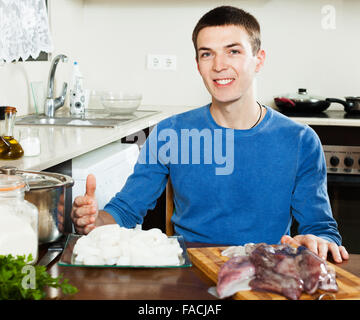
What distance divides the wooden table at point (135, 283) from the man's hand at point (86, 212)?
0.55 feet

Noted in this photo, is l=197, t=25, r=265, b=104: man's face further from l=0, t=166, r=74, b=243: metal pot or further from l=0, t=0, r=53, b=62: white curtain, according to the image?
l=0, t=0, r=53, b=62: white curtain

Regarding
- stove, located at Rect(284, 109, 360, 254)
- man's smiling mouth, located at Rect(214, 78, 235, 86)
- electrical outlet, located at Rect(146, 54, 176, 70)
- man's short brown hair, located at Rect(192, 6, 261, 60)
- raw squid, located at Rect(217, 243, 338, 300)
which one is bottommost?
stove, located at Rect(284, 109, 360, 254)

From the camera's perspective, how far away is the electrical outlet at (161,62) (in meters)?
3.53

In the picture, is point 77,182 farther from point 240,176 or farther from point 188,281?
point 188,281

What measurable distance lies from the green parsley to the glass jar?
0.39ft

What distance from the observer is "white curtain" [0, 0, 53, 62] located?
8.23 ft

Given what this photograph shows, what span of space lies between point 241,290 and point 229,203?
0.73m

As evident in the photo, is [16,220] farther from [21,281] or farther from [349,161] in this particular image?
[349,161]

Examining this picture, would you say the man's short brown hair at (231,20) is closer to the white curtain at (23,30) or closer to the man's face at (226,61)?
the man's face at (226,61)

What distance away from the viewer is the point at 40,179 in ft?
3.46

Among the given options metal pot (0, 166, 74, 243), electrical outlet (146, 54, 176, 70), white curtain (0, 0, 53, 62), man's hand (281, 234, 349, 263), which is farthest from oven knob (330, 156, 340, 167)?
metal pot (0, 166, 74, 243)

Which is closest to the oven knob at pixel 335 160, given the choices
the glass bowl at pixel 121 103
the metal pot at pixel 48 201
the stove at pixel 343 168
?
the stove at pixel 343 168

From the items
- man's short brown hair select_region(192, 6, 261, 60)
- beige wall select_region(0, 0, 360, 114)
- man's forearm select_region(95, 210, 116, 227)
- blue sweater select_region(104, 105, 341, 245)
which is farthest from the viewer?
beige wall select_region(0, 0, 360, 114)
